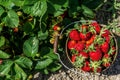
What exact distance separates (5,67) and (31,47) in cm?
19

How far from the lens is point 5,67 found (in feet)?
6.32

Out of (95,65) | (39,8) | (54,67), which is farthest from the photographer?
(54,67)

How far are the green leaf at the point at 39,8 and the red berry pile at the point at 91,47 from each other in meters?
0.24

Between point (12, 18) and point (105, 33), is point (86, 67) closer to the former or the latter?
point (105, 33)

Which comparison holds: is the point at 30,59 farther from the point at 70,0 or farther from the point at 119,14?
the point at 119,14

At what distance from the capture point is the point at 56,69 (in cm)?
212

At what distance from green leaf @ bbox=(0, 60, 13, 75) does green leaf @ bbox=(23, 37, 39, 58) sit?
0.13 m

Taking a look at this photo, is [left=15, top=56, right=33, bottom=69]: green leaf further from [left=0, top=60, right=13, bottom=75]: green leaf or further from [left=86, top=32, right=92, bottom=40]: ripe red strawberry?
[left=86, top=32, right=92, bottom=40]: ripe red strawberry

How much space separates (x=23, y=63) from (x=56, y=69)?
0.24 meters

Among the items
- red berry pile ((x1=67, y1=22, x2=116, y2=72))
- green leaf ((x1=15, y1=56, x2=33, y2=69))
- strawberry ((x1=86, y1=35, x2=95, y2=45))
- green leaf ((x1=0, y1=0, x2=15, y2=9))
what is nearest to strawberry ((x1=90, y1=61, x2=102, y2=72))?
red berry pile ((x1=67, y1=22, x2=116, y2=72))

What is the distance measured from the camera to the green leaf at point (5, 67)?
1.92 meters

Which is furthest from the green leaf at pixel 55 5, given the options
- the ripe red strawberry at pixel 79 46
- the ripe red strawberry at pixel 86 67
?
the ripe red strawberry at pixel 86 67

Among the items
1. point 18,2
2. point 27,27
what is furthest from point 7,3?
point 27,27

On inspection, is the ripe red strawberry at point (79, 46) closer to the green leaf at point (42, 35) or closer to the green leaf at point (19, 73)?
the green leaf at point (42, 35)
